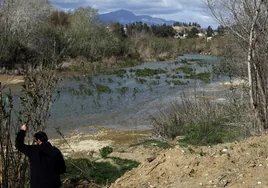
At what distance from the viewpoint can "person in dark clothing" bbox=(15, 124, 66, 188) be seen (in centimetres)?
624

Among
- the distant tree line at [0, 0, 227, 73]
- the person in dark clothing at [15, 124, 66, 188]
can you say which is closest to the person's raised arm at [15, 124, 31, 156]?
the person in dark clothing at [15, 124, 66, 188]

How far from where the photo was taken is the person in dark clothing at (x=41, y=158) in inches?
246

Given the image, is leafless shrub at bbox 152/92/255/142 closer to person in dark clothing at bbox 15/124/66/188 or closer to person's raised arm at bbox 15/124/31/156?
person in dark clothing at bbox 15/124/66/188

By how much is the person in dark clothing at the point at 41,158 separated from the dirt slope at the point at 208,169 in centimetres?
161

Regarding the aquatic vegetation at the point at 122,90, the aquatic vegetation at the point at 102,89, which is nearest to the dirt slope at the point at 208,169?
the aquatic vegetation at the point at 122,90

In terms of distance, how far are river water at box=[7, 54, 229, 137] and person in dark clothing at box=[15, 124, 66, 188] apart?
1041 centimetres

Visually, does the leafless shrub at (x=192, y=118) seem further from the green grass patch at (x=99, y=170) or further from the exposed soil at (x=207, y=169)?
the exposed soil at (x=207, y=169)

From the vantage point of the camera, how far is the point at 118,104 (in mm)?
25578

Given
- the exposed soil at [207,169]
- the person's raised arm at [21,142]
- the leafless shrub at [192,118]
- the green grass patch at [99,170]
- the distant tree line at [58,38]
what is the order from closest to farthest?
the person's raised arm at [21,142], the exposed soil at [207,169], the green grass patch at [99,170], the leafless shrub at [192,118], the distant tree line at [58,38]

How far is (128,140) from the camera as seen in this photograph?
52.0 ft

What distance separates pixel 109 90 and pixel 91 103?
4941 millimetres

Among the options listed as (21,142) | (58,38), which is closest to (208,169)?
(21,142)

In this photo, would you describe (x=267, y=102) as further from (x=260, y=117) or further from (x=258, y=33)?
(x=258, y=33)

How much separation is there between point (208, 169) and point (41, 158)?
2753 mm
